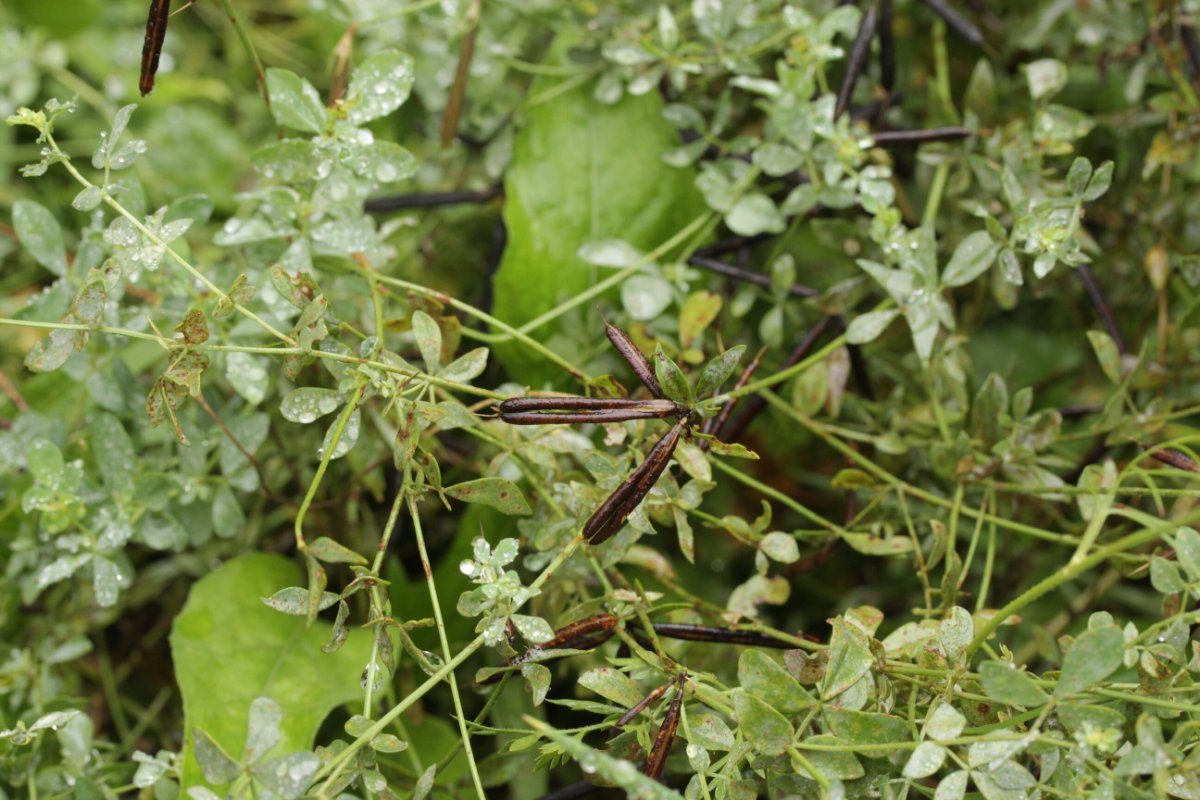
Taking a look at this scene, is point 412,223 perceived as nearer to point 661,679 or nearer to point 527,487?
point 527,487

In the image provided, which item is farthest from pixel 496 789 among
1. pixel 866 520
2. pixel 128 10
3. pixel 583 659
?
pixel 128 10

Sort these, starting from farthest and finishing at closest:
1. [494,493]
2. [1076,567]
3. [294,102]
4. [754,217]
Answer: [754,217] → [294,102] → [494,493] → [1076,567]

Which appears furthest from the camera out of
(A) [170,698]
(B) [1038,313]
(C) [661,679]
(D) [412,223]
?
(B) [1038,313]

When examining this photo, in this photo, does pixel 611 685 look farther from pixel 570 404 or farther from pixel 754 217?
pixel 754 217

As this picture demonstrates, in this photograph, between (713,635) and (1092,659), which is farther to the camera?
(713,635)

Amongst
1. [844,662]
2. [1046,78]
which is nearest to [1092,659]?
[844,662]

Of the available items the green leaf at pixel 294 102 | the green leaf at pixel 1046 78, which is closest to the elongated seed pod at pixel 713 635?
the green leaf at pixel 294 102
